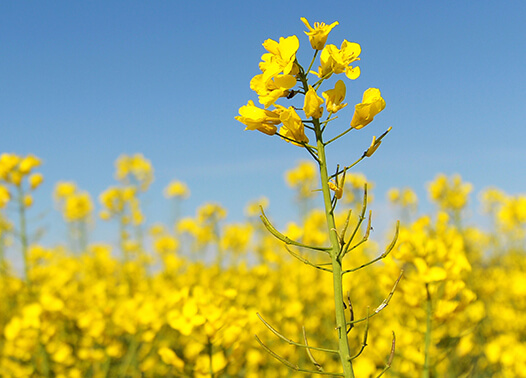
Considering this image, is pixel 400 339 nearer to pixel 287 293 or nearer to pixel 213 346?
pixel 213 346

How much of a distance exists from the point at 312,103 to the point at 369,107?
0.60 ft

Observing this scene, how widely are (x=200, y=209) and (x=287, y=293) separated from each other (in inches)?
135

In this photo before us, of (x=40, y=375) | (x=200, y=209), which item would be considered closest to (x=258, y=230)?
(x=200, y=209)

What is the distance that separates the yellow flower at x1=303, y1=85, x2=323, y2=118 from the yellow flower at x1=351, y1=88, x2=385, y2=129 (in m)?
0.13

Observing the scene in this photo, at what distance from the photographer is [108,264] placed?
39.9 ft

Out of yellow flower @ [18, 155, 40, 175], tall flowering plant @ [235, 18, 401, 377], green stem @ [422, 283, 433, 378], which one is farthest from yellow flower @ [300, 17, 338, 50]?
yellow flower @ [18, 155, 40, 175]

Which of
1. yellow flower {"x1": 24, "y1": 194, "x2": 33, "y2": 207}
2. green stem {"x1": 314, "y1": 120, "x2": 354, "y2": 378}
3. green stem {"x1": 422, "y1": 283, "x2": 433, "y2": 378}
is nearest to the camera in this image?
green stem {"x1": 314, "y1": 120, "x2": 354, "y2": 378}

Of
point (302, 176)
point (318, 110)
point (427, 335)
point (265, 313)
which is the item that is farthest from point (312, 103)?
point (302, 176)

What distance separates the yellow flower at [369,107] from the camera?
148cm

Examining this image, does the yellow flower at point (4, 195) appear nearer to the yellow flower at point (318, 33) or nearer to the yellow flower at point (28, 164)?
the yellow flower at point (28, 164)

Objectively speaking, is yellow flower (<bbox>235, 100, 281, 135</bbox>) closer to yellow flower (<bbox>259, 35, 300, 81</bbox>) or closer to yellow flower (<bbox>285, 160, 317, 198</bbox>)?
yellow flower (<bbox>259, 35, 300, 81</bbox>)

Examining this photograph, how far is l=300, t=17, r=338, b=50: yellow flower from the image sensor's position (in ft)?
4.98

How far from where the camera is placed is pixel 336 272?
1.44 metres

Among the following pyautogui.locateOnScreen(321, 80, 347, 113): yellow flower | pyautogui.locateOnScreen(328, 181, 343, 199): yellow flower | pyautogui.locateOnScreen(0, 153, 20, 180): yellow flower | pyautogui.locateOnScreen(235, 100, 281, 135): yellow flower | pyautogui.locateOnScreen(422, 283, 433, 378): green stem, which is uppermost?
pyautogui.locateOnScreen(0, 153, 20, 180): yellow flower
